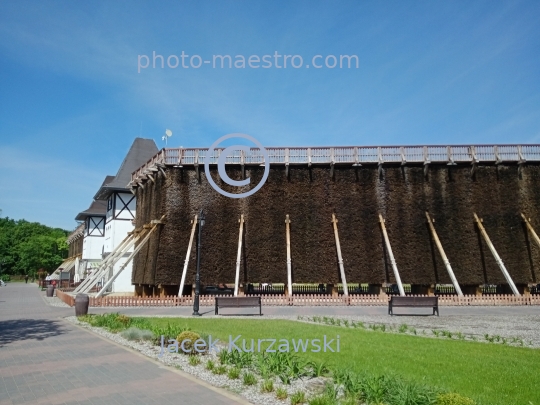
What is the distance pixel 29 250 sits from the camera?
79125 millimetres

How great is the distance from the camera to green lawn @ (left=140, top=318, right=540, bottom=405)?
719 cm

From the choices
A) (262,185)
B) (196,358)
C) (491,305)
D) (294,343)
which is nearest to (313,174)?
(262,185)

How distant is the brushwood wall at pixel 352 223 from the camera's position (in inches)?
1132

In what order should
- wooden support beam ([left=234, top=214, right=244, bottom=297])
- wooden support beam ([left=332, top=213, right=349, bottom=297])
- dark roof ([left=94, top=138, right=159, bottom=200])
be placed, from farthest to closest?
dark roof ([left=94, top=138, right=159, bottom=200]) → wooden support beam ([left=234, top=214, right=244, bottom=297]) → wooden support beam ([left=332, top=213, right=349, bottom=297])

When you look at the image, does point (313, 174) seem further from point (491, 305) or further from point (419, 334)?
point (419, 334)

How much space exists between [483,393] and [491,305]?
20.1m

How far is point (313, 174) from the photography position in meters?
30.8

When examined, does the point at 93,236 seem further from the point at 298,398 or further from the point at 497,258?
the point at 298,398

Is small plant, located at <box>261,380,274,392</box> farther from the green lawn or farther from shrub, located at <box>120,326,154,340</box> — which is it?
shrub, located at <box>120,326,154,340</box>

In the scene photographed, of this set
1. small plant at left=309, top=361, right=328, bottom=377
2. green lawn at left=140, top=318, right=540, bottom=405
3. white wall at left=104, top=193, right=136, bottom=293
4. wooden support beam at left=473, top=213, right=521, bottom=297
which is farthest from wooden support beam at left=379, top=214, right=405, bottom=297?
white wall at left=104, top=193, right=136, bottom=293

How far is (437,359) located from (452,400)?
13.3 feet

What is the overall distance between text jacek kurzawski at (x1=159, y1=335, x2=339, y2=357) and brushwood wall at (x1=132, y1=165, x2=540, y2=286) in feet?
55.8

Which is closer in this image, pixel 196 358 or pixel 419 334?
pixel 196 358

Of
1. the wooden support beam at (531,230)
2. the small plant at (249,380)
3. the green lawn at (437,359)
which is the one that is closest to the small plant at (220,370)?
the small plant at (249,380)
